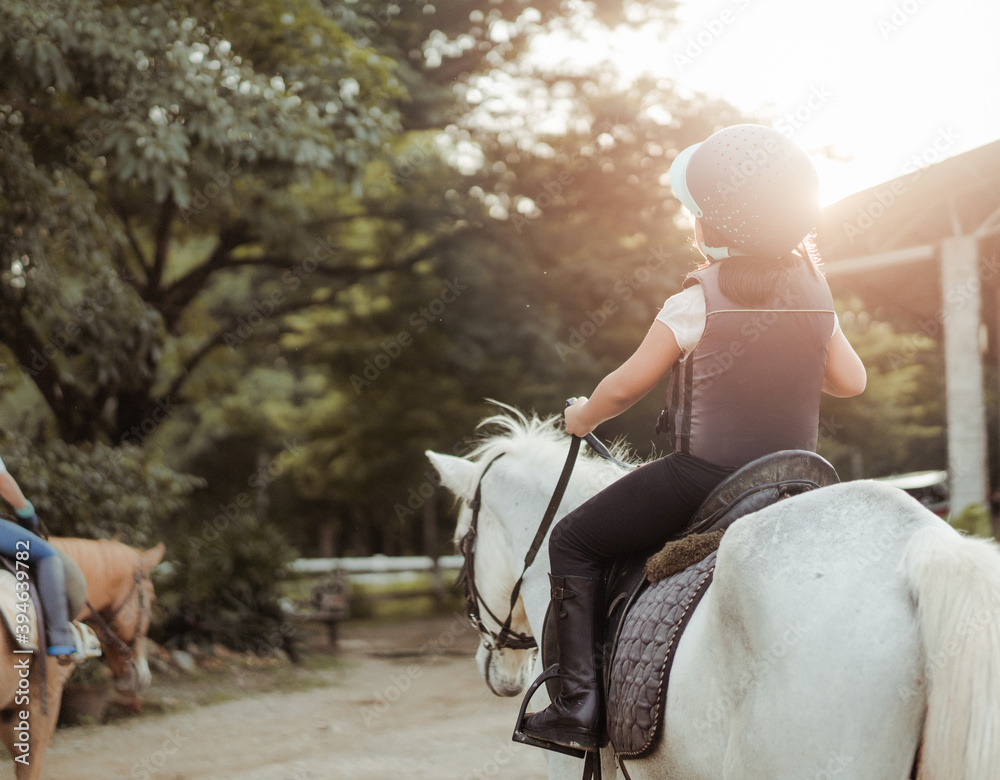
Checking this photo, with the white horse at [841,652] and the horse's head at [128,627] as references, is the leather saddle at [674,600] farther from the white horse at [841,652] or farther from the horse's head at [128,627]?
the horse's head at [128,627]

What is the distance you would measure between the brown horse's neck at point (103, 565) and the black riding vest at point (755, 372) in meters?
4.67

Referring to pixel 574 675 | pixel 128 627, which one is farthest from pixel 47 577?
pixel 574 675

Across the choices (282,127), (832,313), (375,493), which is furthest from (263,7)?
(375,493)

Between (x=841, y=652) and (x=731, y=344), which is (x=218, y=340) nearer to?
(x=731, y=344)

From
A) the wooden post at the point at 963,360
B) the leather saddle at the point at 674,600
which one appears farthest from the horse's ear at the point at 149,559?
the wooden post at the point at 963,360

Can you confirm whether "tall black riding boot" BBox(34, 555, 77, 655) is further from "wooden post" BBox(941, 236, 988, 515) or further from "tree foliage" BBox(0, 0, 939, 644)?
"wooden post" BBox(941, 236, 988, 515)

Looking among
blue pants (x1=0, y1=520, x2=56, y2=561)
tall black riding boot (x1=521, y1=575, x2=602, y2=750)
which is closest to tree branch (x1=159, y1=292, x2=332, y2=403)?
blue pants (x1=0, y1=520, x2=56, y2=561)

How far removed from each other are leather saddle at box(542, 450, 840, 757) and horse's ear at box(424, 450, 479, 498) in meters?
1.20

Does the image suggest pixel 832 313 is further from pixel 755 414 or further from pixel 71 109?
pixel 71 109

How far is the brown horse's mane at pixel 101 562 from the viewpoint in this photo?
18.2 ft

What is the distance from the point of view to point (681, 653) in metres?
2.07

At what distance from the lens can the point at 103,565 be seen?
226 inches

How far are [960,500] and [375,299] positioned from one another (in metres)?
9.36

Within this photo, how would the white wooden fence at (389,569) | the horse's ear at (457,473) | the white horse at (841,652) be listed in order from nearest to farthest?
the white horse at (841,652) → the horse's ear at (457,473) → the white wooden fence at (389,569)
